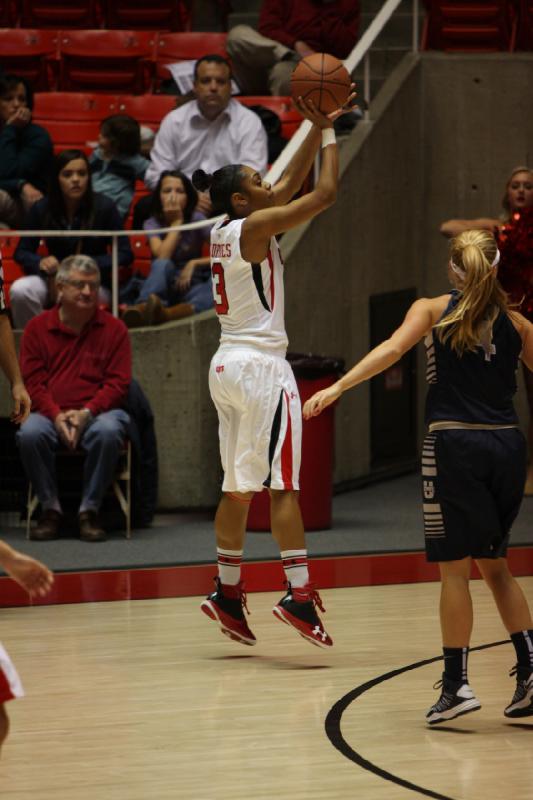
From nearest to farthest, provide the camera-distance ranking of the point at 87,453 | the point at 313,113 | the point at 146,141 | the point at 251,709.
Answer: the point at 251,709
the point at 313,113
the point at 87,453
the point at 146,141

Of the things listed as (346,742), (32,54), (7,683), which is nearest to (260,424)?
(346,742)

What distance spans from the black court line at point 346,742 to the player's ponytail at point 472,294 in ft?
4.28

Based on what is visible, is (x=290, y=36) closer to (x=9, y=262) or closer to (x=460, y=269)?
(x=9, y=262)

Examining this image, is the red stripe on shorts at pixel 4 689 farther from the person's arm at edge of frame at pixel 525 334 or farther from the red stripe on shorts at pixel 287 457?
the red stripe on shorts at pixel 287 457

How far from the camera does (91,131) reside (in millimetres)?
11156

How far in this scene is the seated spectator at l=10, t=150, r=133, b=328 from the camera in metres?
9.09

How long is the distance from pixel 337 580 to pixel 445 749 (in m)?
2.74

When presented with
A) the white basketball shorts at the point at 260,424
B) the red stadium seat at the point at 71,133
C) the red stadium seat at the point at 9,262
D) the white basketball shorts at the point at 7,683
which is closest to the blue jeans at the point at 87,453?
the red stadium seat at the point at 9,262

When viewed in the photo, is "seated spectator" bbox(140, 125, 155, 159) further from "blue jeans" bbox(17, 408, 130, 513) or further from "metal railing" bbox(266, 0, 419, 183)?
"blue jeans" bbox(17, 408, 130, 513)

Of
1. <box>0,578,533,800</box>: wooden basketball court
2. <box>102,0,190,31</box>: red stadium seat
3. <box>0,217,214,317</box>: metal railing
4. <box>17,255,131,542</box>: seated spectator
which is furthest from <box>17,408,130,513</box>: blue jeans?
<box>102,0,190,31</box>: red stadium seat

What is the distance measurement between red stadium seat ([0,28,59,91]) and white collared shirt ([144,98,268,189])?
2.15 meters

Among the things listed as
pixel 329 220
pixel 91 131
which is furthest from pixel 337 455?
pixel 91 131

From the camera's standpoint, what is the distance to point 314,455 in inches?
342

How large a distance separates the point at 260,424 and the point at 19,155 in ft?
A: 14.5
